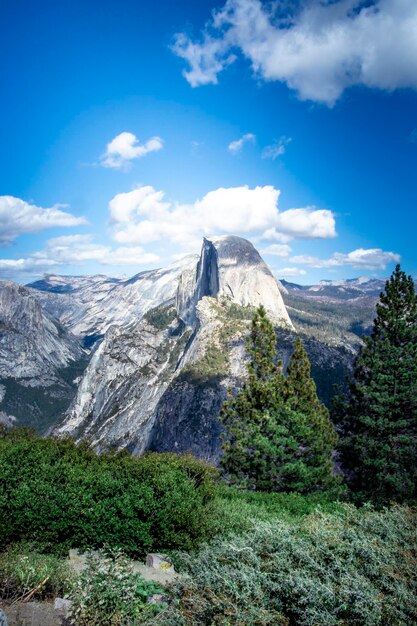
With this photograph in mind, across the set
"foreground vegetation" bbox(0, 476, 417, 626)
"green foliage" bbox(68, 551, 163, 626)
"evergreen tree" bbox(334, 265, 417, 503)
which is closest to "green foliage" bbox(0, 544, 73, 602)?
"foreground vegetation" bbox(0, 476, 417, 626)

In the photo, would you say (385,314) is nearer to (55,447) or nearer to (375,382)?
(375,382)

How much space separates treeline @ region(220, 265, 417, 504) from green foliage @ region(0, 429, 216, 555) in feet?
34.9

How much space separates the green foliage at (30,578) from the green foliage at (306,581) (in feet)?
9.22

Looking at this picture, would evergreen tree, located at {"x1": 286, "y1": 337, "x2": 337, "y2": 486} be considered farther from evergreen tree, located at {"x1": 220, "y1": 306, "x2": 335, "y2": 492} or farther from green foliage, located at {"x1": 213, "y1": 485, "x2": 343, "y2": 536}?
green foliage, located at {"x1": 213, "y1": 485, "x2": 343, "y2": 536}

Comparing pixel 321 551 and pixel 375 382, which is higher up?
pixel 375 382

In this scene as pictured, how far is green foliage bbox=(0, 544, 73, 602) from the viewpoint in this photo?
7.34 metres

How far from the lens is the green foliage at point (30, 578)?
289 inches

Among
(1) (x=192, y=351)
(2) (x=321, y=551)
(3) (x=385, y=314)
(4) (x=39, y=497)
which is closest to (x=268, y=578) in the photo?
(2) (x=321, y=551)

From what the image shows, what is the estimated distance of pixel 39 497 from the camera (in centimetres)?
1054

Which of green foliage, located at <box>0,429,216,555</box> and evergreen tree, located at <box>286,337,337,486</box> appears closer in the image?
green foliage, located at <box>0,429,216,555</box>

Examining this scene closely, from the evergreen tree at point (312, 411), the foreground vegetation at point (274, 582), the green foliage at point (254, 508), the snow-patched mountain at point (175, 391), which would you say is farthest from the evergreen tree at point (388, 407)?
the snow-patched mountain at point (175, 391)

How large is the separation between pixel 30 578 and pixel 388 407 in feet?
71.6

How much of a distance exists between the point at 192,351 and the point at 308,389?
126m

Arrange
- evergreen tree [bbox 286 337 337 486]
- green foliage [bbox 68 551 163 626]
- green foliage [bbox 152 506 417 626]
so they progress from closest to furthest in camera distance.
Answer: green foliage [bbox 152 506 417 626] → green foliage [bbox 68 551 163 626] → evergreen tree [bbox 286 337 337 486]
